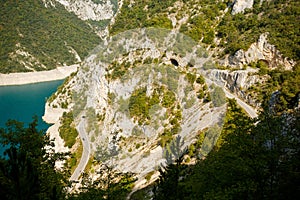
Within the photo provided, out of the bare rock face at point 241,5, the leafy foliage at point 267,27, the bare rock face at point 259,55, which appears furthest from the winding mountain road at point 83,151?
the bare rock face at point 241,5

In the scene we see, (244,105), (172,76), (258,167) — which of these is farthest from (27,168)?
(172,76)

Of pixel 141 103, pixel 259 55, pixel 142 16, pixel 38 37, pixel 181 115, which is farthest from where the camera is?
pixel 38 37

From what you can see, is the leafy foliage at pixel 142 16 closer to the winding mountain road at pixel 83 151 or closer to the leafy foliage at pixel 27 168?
the winding mountain road at pixel 83 151

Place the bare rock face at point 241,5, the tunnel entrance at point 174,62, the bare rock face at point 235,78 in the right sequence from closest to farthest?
1. the bare rock face at point 235,78
2. the tunnel entrance at point 174,62
3. the bare rock face at point 241,5

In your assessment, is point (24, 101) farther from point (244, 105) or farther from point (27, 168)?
point (27, 168)

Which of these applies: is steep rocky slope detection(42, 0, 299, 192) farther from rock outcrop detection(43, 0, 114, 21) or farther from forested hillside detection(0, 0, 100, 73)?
rock outcrop detection(43, 0, 114, 21)

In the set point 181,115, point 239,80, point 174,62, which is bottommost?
point 181,115
